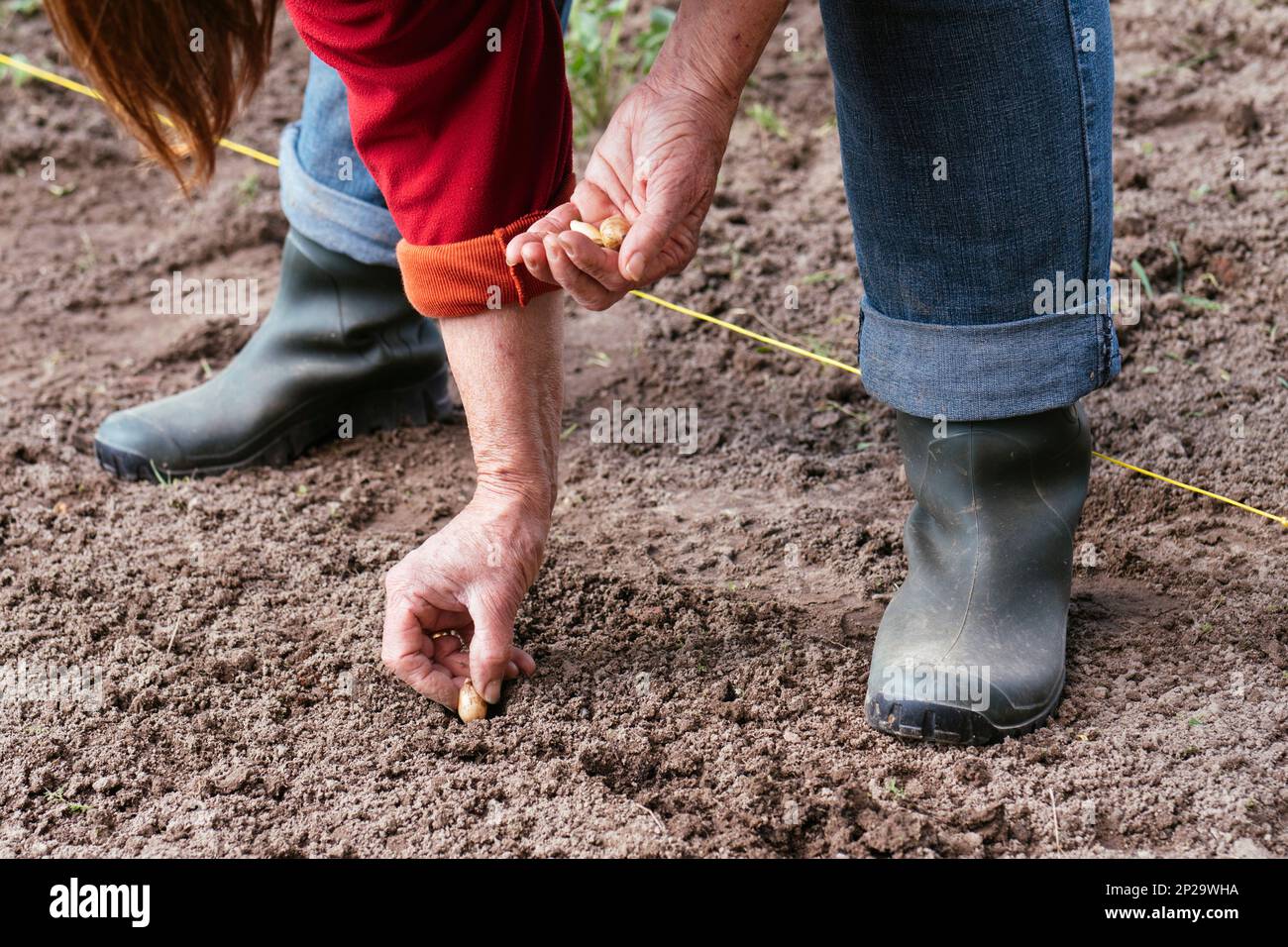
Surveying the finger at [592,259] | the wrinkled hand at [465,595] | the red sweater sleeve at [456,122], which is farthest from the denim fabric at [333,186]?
the finger at [592,259]

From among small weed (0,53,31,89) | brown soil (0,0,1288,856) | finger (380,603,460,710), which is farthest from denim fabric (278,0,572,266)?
small weed (0,53,31,89)

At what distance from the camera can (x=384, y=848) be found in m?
1.34

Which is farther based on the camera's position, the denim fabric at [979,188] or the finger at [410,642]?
the finger at [410,642]

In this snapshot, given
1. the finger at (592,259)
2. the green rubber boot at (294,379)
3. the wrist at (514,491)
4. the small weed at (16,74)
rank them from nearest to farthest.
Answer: the finger at (592,259) < the wrist at (514,491) < the green rubber boot at (294,379) < the small weed at (16,74)

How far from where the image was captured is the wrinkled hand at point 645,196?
46.8 inches

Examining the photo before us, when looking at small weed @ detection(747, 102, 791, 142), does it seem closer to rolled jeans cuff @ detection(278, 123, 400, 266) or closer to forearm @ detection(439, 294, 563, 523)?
rolled jeans cuff @ detection(278, 123, 400, 266)

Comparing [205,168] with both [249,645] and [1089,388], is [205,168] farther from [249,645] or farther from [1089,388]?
[1089,388]

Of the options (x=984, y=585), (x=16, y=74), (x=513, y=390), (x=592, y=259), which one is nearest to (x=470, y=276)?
(x=513, y=390)

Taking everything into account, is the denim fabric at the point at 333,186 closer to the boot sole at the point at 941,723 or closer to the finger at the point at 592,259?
the finger at the point at 592,259

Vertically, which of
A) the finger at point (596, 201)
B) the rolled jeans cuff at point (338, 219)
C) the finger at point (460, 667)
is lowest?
the finger at point (460, 667)

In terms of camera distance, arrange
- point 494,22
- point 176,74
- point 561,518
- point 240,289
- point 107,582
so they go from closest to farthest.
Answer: point 494,22
point 176,74
point 107,582
point 561,518
point 240,289

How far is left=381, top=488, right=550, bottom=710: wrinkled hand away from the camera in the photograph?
1485 millimetres

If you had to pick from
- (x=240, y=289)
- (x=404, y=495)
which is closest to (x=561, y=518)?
(x=404, y=495)

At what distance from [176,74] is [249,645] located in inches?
29.8
